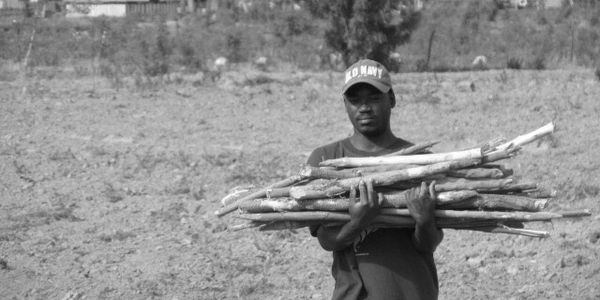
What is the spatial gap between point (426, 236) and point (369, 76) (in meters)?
0.55

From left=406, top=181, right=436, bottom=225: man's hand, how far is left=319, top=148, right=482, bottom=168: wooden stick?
149 millimetres

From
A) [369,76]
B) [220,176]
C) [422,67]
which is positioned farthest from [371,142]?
[422,67]

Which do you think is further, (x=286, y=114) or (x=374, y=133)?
(x=286, y=114)

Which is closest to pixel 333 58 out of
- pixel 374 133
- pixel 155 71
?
pixel 155 71

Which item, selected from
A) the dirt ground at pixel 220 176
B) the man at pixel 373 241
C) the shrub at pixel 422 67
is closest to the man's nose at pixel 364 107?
the man at pixel 373 241

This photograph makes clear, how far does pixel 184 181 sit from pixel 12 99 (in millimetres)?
5704

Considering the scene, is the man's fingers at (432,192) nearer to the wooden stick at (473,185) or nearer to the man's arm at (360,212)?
the wooden stick at (473,185)

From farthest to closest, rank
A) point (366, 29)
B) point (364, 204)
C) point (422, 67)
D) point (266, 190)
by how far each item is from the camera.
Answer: point (366, 29)
point (422, 67)
point (266, 190)
point (364, 204)

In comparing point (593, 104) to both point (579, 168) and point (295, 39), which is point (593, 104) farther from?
point (295, 39)

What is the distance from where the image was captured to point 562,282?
17.9ft

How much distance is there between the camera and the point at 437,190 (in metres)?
2.84

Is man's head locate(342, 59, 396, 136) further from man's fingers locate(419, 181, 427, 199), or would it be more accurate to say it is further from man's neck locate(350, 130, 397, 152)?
man's fingers locate(419, 181, 427, 199)

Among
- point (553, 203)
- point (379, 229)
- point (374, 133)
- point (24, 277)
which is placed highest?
point (374, 133)

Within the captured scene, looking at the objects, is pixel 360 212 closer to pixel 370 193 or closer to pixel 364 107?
pixel 370 193
